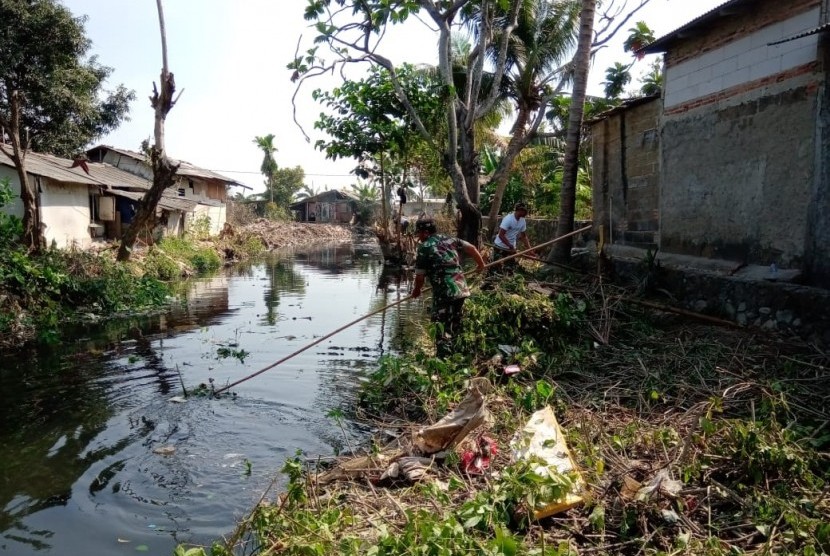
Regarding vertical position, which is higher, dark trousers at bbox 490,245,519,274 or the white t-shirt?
the white t-shirt

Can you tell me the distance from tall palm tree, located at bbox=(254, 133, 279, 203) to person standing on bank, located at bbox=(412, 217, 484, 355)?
45.4 metres

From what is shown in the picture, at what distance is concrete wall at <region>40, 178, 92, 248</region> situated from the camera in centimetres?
1758

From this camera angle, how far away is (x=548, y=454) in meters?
3.94

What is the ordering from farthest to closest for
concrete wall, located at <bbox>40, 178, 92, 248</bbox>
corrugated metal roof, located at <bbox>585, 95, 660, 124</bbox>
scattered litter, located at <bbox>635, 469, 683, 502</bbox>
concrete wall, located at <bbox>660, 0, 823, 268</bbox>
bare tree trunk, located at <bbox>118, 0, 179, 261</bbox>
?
concrete wall, located at <bbox>40, 178, 92, 248</bbox>
bare tree trunk, located at <bbox>118, 0, 179, 261</bbox>
corrugated metal roof, located at <bbox>585, 95, 660, 124</bbox>
concrete wall, located at <bbox>660, 0, 823, 268</bbox>
scattered litter, located at <bbox>635, 469, 683, 502</bbox>

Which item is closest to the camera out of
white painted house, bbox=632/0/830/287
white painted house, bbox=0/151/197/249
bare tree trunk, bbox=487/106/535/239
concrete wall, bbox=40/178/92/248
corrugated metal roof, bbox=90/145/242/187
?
white painted house, bbox=632/0/830/287

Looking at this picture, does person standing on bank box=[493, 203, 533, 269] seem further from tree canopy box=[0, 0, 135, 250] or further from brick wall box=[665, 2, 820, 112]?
tree canopy box=[0, 0, 135, 250]

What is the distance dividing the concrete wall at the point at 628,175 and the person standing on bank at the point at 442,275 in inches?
149

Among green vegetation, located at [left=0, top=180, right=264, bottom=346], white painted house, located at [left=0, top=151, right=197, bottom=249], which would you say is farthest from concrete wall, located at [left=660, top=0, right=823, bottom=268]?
white painted house, located at [left=0, top=151, right=197, bottom=249]

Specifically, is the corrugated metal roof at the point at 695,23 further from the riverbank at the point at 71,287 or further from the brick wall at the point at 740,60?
the riverbank at the point at 71,287

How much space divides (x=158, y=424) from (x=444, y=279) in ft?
11.5

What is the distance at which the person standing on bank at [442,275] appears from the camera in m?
7.21

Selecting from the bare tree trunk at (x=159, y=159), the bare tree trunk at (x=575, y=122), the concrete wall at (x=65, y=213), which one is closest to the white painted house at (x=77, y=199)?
the concrete wall at (x=65, y=213)

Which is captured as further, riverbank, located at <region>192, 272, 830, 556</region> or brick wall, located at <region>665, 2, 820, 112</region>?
brick wall, located at <region>665, 2, 820, 112</region>

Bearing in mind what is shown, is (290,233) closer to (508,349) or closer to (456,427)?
(508,349)
